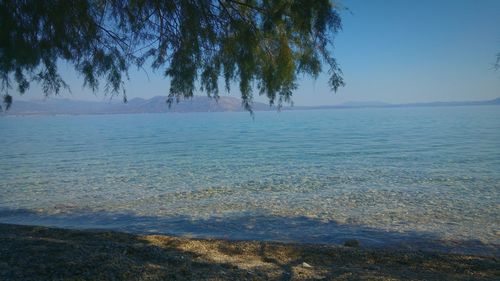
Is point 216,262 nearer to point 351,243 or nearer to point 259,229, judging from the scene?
point 351,243

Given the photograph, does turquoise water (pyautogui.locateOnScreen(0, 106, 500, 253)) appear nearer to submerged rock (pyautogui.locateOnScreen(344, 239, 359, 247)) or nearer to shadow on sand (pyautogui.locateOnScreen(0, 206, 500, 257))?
shadow on sand (pyautogui.locateOnScreen(0, 206, 500, 257))

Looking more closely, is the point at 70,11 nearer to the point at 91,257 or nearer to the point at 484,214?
the point at 91,257

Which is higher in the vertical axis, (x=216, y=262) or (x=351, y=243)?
(x=216, y=262)

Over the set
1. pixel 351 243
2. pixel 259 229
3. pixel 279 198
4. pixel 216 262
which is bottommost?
pixel 279 198

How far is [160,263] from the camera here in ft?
17.9

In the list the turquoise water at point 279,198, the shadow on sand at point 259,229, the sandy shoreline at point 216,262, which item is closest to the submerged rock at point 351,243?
the shadow on sand at point 259,229

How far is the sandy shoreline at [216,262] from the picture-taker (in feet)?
16.1

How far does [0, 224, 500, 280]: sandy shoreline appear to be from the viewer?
4902 mm

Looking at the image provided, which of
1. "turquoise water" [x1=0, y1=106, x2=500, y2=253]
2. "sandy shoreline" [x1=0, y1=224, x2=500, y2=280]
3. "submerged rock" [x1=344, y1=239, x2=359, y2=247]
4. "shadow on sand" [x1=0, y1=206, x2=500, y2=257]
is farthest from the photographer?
"turquoise water" [x1=0, y1=106, x2=500, y2=253]

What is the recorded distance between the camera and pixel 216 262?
598cm

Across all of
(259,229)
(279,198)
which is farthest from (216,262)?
(279,198)

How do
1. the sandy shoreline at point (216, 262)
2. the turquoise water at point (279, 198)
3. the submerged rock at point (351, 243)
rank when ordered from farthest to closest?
the turquoise water at point (279, 198), the submerged rock at point (351, 243), the sandy shoreline at point (216, 262)

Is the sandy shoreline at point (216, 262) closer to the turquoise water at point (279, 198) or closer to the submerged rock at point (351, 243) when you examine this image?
the submerged rock at point (351, 243)

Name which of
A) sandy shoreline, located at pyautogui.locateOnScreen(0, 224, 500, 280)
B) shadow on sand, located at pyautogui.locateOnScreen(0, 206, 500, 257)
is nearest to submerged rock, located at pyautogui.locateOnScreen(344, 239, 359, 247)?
shadow on sand, located at pyautogui.locateOnScreen(0, 206, 500, 257)
